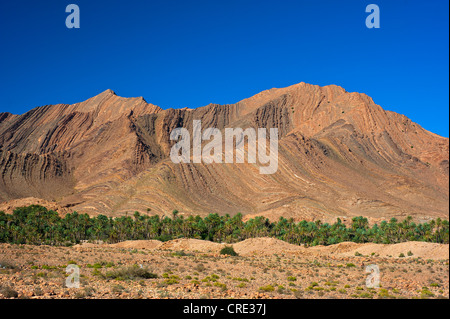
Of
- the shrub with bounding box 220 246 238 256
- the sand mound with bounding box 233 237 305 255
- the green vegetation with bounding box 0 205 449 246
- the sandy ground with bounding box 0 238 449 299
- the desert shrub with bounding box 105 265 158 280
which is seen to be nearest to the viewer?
the sandy ground with bounding box 0 238 449 299

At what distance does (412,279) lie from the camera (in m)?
19.9

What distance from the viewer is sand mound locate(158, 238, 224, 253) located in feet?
156

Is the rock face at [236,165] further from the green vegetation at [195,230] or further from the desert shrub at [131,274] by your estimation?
the desert shrub at [131,274]

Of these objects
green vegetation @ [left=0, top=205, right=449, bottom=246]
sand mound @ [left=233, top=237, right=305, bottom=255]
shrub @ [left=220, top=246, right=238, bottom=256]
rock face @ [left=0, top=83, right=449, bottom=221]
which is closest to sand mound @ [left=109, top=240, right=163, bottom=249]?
green vegetation @ [left=0, top=205, right=449, bottom=246]

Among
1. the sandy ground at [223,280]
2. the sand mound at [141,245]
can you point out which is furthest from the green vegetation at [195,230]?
the sandy ground at [223,280]

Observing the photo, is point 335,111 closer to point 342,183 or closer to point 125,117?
point 342,183

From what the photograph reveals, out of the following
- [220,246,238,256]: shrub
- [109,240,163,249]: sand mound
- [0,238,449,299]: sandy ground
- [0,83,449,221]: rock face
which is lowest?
[0,238,449,299]: sandy ground

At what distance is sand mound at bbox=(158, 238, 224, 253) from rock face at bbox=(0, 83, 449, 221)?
23.7 meters

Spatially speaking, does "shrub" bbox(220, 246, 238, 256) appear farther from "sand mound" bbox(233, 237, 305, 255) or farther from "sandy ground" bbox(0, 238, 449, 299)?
"sandy ground" bbox(0, 238, 449, 299)

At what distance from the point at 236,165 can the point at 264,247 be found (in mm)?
64744

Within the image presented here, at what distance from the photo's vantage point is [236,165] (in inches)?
4390

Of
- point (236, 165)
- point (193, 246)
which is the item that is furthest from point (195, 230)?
point (236, 165)

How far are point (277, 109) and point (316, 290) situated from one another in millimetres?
164351
